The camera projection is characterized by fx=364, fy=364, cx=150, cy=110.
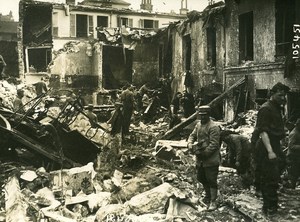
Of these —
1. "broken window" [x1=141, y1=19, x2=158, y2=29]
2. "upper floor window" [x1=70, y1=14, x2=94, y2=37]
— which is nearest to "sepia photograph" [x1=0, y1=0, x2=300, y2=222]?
"upper floor window" [x1=70, y1=14, x2=94, y2=37]

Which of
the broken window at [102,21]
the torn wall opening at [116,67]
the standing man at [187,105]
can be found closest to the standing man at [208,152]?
the standing man at [187,105]

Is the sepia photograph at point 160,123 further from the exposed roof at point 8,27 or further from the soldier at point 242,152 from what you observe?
the exposed roof at point 8,27

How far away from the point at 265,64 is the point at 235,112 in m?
2.19

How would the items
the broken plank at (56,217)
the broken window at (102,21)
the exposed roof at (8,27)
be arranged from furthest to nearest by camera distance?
the exposed roof at (8,27), the broken window at (102,21), the broken plank at (56,217)

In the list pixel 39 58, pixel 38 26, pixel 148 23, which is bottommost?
pixel 39 58

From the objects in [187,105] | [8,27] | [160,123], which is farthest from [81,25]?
[187,105]

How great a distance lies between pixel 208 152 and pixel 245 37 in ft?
30.9

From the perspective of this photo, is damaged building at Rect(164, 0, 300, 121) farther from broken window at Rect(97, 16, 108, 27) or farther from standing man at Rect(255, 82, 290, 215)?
broken window at Rect(97, 16, 108, 27)

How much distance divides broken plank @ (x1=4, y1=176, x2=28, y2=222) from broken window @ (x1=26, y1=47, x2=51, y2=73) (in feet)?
69.2

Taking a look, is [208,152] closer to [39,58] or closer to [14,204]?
[14,204]

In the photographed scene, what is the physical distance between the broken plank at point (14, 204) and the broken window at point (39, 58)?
21092 millimetres

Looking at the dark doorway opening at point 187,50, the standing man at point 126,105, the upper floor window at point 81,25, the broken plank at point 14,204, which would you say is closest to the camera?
the broken plank at point 14,204

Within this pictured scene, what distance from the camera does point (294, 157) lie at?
7.49 meters

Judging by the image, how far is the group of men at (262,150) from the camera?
5.69 meters
